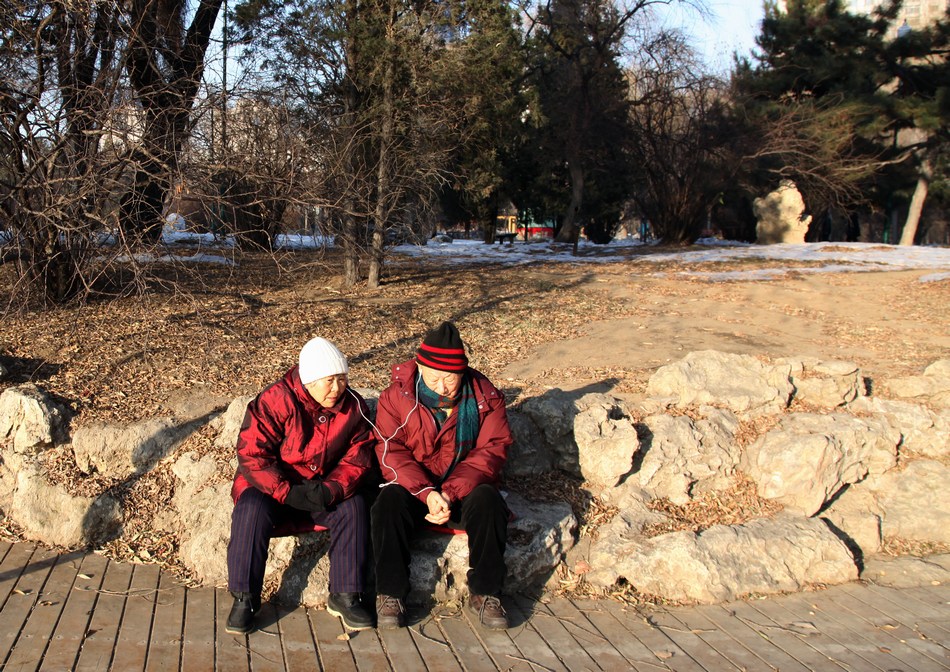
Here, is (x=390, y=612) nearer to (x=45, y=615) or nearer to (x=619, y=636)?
(x=619, y=636)

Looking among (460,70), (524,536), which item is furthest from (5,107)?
(524,536)

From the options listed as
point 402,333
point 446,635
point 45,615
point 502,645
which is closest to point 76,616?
point 45,615

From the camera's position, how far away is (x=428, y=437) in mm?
4066

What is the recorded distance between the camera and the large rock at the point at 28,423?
16.3ft

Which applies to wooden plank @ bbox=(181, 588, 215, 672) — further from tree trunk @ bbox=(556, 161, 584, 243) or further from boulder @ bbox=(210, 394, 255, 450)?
tree trunk @ bbox=(556, 161, 584, 243)

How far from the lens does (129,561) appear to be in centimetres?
421

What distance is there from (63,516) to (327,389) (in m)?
1.86

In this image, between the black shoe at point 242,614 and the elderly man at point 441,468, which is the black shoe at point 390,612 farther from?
the black shoe at point 242,614

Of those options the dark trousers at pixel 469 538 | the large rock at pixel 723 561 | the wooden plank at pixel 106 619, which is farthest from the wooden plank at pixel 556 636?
the wooden plank at pixel 106 619

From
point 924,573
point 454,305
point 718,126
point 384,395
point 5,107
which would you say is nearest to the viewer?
point 384,395

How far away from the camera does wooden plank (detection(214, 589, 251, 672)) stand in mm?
3213

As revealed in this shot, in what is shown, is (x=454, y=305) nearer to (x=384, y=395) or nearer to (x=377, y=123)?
(x=377, y=123)

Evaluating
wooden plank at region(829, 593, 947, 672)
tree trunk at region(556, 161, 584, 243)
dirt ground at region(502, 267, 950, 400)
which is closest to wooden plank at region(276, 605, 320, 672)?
wooden plank at region(829, 593, 947, 672)

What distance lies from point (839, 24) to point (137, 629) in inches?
1047
